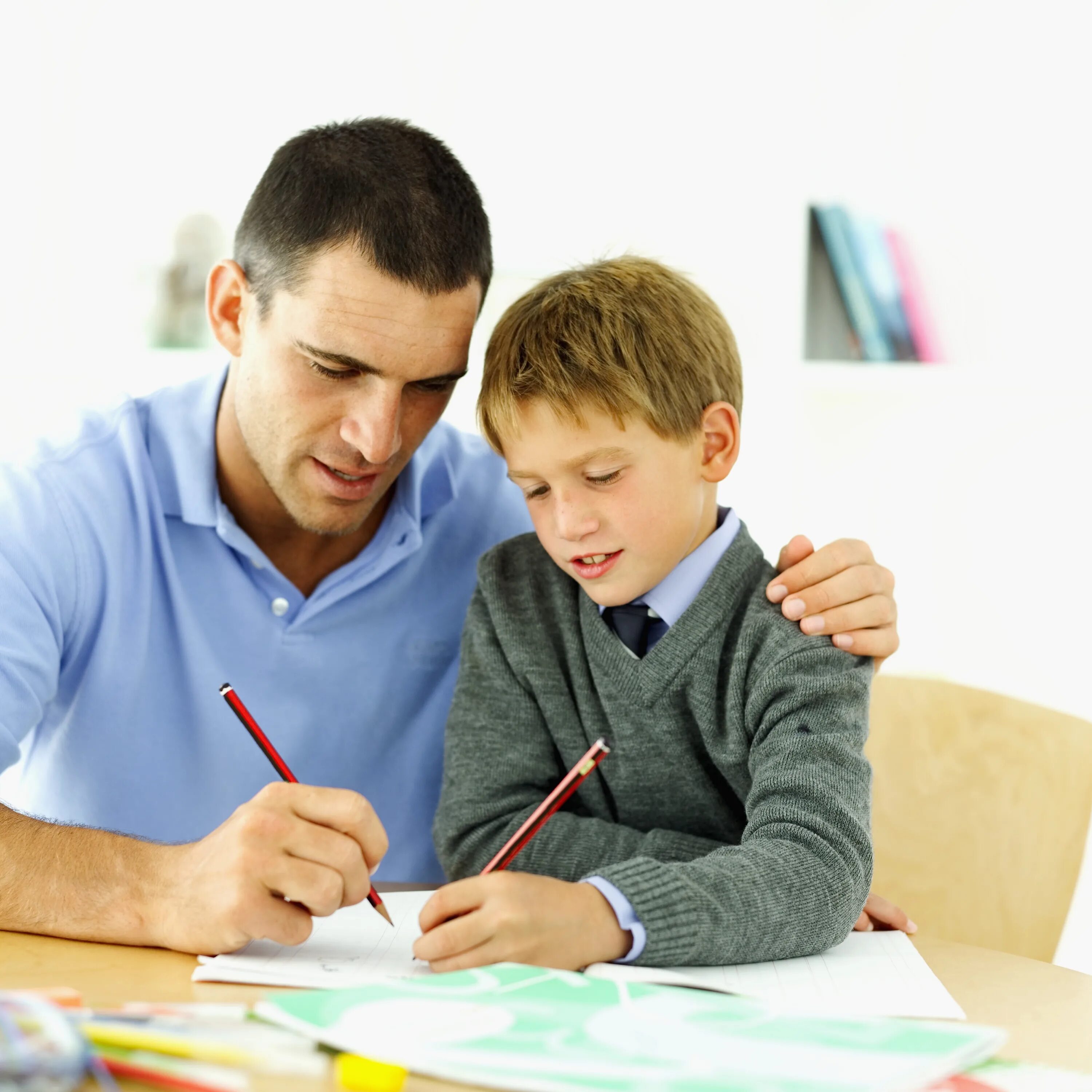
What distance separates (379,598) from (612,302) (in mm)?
451

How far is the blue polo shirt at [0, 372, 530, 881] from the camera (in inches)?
51.0

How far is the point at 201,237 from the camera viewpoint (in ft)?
8.34

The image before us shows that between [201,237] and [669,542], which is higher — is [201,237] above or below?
above

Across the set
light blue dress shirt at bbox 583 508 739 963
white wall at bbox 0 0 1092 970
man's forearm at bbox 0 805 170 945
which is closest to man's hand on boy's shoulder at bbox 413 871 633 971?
man's forearm at bbox 0 805 170 945

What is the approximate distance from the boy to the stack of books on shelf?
1.15 m

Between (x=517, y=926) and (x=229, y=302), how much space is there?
2.82ft

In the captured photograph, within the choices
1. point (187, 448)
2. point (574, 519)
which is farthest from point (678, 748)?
point (187, 448)

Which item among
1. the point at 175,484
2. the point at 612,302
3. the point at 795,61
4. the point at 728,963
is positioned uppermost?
the point at 795,61

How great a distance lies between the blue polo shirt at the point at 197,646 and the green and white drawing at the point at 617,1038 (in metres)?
0.68

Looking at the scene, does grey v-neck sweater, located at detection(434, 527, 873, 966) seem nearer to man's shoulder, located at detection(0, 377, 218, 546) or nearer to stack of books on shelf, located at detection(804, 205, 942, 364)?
man's shoulder, located at detection(0, 377, 218, 546)

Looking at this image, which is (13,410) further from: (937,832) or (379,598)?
(937,832)

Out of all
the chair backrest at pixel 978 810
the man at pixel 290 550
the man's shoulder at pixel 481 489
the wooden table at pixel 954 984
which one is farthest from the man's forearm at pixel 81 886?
the chair backrest at pixel 978 810

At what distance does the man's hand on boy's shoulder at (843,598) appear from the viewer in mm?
1097

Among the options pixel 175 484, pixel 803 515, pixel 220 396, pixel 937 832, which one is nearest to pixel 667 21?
pixel 803 515
